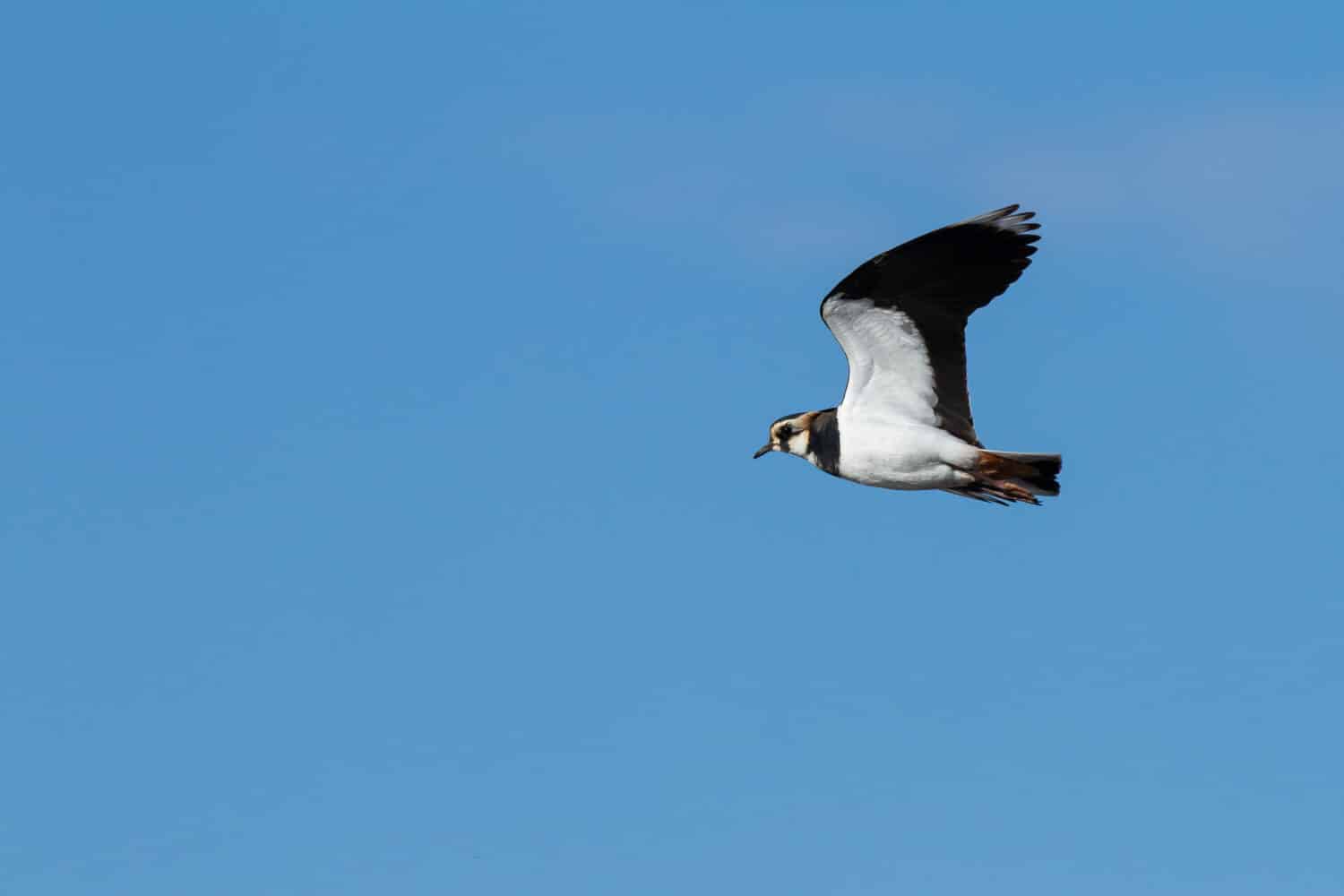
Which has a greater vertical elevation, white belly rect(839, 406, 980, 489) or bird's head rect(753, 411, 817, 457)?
bird's head rect(753, 411, 817, 457)

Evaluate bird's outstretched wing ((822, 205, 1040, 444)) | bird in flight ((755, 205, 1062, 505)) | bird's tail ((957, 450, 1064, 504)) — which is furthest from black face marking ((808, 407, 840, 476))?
bird's tail ((957, 450, 1064, 504))

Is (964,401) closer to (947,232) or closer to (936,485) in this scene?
(936,485)

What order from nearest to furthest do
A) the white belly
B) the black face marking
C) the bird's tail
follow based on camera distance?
the bird's tail
the white belly
the black face marking

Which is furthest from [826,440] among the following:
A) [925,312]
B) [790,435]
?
[925,312]

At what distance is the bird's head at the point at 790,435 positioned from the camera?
21312mm

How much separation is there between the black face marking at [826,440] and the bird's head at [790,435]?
0.45 feet

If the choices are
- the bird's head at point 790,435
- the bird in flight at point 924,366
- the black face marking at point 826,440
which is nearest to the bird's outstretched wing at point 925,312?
the bird in flight at point 924,366

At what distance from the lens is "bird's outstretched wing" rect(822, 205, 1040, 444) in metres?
18.6

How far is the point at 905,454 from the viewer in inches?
780

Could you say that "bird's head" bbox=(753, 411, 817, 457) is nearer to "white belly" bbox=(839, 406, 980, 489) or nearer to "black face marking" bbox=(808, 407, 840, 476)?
"black face marking" bbox=(808, 407, 840, 476)

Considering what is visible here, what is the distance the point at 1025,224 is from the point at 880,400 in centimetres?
259

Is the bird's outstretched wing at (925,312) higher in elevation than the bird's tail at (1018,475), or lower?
higher

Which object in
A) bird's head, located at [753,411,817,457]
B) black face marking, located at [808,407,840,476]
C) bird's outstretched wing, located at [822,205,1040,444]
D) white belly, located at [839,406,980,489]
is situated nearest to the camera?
bird's outstretched wing, located at [822,205,1040,444]

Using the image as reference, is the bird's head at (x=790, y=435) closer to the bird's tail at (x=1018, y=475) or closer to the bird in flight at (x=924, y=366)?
the bird in flight at (x=924, y=366)
